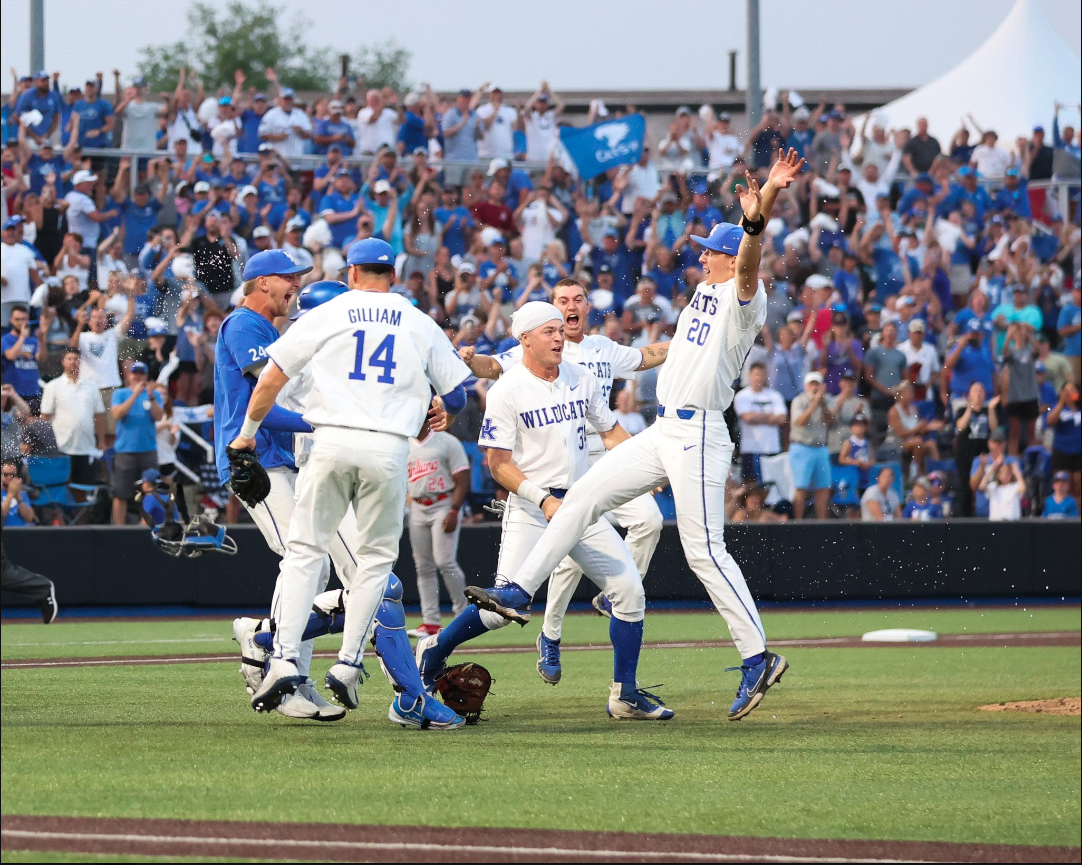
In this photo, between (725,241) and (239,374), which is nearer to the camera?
(239,374)

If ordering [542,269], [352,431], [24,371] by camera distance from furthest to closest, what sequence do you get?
[542,269], [24,371], [352,431]

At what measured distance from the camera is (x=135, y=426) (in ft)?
53.9

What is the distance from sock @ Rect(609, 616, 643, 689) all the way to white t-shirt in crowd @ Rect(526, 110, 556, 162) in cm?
1512

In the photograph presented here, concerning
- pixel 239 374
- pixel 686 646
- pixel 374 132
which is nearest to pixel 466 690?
pixel 239 374

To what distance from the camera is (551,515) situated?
8555 mm

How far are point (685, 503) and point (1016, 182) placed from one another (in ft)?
54.5

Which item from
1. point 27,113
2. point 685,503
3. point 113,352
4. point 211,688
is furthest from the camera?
point 27,113

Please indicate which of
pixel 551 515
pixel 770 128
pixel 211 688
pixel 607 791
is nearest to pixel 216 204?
pixel 770 128

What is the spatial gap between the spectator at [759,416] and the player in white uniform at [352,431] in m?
10.1

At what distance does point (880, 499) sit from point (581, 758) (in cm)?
1159

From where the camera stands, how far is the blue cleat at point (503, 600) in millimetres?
8000

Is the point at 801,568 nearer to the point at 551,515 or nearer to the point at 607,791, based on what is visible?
the point at 551,515

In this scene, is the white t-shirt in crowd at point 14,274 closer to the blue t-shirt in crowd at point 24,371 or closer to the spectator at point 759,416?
the blue t-shirt in crowd at point 24,371

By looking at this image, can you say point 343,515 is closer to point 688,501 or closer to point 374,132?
point 688,501
